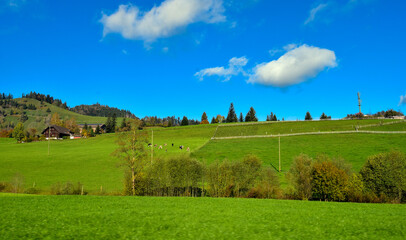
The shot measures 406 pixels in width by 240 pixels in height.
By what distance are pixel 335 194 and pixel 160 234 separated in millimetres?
33735

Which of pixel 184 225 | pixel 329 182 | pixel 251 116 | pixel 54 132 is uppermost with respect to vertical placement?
pixel 251 116

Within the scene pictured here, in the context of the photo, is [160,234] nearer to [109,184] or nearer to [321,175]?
[321,175]

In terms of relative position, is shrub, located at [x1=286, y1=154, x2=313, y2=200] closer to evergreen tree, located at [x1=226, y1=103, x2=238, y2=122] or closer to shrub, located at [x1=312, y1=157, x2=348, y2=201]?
shrub, located at [x1=312, y1=157, x2=348, y2=201]

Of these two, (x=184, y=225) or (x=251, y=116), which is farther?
(x=251, y=116)

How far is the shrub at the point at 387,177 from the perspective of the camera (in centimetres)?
3528

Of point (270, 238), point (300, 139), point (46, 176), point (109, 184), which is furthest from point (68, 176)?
point (300, 139)

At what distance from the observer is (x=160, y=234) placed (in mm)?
11828

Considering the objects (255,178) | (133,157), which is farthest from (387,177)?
(133,157)

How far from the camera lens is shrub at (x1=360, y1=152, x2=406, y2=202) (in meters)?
35.3

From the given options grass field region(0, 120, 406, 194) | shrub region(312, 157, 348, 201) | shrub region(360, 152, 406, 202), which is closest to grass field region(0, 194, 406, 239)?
shrub region(312, 157, 348, 201)

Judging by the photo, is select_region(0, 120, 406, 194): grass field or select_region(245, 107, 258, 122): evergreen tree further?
select_region(245, 107, 258, 122): evergreen tree

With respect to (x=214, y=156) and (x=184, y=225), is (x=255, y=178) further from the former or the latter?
(x=184, y=225)

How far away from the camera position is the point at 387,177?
35.7 meters

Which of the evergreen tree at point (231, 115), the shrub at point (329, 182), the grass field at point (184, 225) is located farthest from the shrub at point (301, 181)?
the evergreen tree at point (231, 115)
